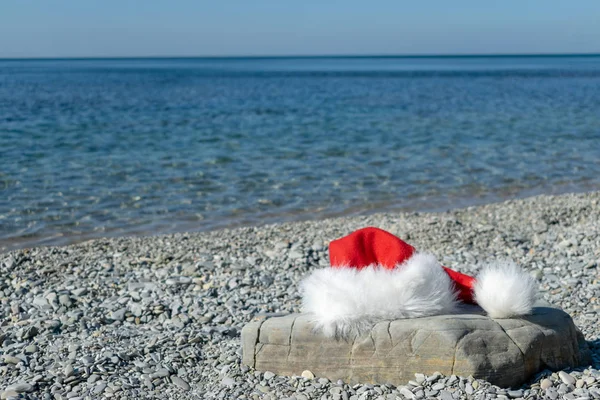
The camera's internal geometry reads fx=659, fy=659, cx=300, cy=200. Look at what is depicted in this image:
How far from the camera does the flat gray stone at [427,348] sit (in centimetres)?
453

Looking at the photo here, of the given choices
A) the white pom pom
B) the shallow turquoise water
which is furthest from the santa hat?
the shallow turquoise water

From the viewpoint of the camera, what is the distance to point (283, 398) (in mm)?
4605

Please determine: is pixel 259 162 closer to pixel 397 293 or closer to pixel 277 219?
pixel 277 219

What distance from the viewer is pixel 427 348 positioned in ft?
15.0

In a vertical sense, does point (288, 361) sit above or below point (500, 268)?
below

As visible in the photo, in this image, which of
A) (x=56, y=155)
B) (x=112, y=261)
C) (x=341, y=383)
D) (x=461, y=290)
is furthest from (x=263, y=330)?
(x=56, y=155)

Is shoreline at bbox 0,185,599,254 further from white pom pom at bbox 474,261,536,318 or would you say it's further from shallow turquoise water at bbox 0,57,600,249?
white pom pom at bbox 474,261,536,318

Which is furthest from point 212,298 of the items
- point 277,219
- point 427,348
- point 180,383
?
point 277,219

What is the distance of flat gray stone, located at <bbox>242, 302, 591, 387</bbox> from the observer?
453cm

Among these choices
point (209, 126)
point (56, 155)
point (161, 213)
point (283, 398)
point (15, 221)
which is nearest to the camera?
point (283, 398)

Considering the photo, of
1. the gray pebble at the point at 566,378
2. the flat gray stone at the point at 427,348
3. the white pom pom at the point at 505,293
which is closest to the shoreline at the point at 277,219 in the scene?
the flat gray stone at the point at 427,348

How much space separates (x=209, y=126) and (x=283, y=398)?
772 inches

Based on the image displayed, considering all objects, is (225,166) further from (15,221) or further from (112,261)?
(112,261)

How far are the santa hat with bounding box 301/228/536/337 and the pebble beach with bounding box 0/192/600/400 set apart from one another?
46 centimetres
